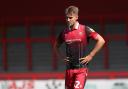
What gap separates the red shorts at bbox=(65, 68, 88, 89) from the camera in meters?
6.88

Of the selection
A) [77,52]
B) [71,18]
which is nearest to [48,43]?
[77,52]

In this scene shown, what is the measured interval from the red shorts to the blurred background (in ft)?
12.9

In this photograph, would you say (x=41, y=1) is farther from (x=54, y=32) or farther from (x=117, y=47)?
(x=117, y=47)

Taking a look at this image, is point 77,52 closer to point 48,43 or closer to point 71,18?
point 71,18

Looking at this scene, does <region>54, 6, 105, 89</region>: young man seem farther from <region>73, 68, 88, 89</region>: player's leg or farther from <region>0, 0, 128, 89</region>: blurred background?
<region>0, 0, 128, 89</region>: blurred background

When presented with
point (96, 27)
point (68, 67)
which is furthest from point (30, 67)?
point (68, 67)

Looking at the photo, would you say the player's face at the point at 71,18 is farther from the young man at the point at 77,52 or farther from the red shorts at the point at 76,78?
the red shorts at the point at 76,78

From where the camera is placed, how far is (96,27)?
46.1 ft

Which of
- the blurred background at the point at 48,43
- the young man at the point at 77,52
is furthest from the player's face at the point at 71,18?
the blurred background at the point at 48,43

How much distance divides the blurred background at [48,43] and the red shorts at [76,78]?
3.93m

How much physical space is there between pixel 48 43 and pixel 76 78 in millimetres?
7281

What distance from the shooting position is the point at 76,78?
691 cm

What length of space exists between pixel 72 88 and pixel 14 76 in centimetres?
497

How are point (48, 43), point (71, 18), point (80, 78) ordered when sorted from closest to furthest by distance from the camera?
1. point (71, 18)
2. point (80, 78)
3. point (48, 43)
